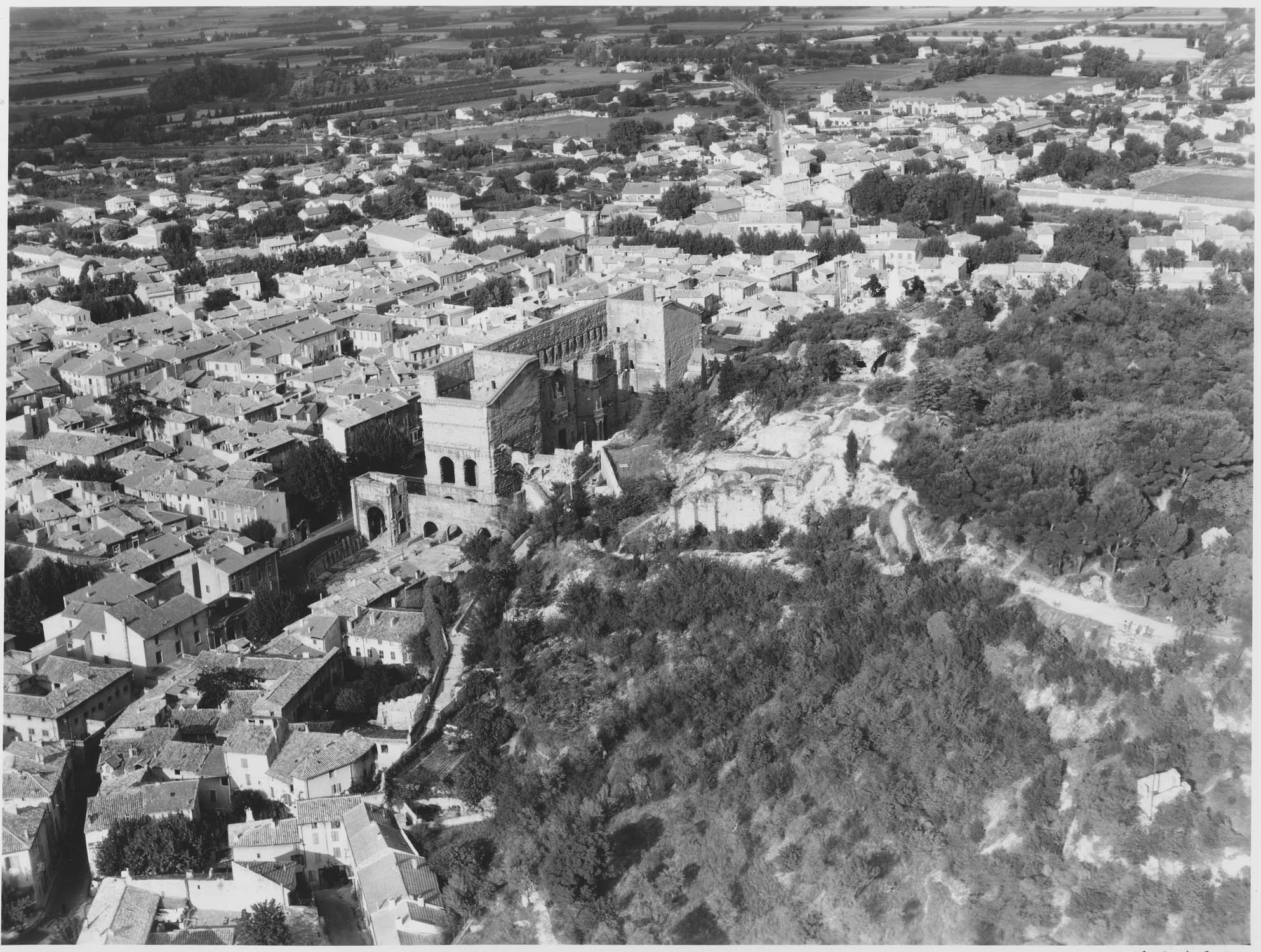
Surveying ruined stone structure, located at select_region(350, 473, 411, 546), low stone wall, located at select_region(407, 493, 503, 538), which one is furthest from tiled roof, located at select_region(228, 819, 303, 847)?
ruined stone structure, located at select_region(350, 473, 411, 546)

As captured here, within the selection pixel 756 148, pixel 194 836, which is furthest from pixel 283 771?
pixel 756 148

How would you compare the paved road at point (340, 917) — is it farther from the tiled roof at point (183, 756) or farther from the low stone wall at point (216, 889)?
the tiled roof at point (183, 756)

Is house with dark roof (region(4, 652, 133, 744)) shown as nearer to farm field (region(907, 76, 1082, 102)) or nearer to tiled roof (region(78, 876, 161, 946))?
tiled roof (region(78, 876, 161, 946))

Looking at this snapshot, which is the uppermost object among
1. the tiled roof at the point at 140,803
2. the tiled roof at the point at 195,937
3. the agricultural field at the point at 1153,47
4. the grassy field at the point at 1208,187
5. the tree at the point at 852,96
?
the agricultural field at the point at 1153,47

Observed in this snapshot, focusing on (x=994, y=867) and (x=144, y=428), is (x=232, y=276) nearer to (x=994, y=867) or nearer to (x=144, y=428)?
(x=144, y=428)

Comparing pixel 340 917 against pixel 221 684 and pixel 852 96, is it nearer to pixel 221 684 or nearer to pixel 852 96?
pixel 221 684

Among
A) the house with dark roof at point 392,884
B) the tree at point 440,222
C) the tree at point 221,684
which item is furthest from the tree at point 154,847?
the tree at point 440,222

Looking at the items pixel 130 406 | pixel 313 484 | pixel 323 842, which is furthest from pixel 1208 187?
pixel 323 842
